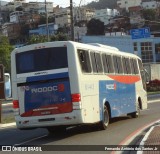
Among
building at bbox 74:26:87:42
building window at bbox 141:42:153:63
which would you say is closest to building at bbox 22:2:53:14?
building at bbox 74:26:87:42

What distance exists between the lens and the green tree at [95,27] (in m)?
121

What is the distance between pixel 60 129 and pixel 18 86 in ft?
10.1

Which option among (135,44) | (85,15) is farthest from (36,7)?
(135,44)

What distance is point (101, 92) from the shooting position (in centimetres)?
1916

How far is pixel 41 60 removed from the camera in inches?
680

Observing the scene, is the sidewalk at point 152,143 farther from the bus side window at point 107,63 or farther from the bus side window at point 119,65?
the bus side window at point 119,65

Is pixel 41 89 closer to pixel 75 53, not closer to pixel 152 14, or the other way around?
pixel 75 53

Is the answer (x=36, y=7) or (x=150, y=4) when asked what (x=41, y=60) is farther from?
(x=150, y=4)

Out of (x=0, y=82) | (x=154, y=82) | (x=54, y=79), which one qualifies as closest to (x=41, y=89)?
(x=54, y=79)

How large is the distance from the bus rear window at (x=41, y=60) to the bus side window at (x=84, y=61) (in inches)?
25.3

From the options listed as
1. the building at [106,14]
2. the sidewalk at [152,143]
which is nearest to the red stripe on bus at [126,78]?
the sidewalk at [152,143]

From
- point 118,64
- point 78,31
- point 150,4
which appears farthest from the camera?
point 150,4

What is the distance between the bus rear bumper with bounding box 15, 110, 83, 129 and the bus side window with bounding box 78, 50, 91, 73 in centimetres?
175

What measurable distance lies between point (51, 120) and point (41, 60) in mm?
2110
